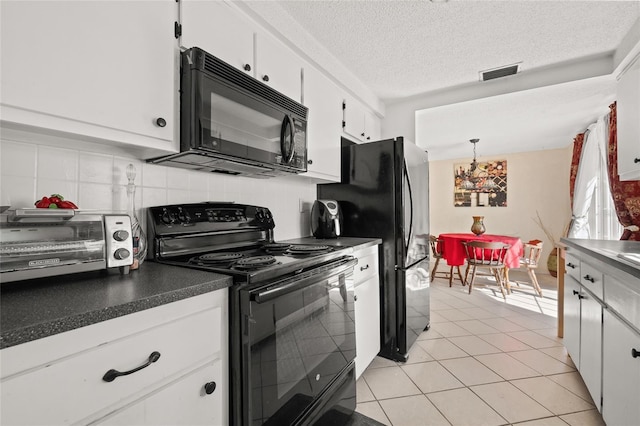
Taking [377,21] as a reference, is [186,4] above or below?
below

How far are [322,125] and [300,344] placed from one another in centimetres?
151

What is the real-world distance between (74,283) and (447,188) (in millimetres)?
6462

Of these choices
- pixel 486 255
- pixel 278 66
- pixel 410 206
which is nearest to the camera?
pixel 278 66

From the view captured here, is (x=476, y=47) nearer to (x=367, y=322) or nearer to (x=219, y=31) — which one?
(x=219, y=31)

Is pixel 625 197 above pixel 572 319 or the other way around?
above

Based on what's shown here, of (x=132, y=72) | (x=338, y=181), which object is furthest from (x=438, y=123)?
(x=132, y=72)

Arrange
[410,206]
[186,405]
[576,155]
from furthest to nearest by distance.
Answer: [576,155]
[410,206]
[186,405]

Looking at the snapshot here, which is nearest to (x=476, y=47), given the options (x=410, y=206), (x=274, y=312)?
(x=410, y=206)

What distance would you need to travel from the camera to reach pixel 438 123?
3.86m

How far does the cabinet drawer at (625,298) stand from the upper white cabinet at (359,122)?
75.3 inches

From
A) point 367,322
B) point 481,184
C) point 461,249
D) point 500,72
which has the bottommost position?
point 367,322

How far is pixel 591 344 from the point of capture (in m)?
1.63

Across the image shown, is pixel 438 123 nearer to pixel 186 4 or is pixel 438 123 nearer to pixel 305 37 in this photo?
pixel 305 37

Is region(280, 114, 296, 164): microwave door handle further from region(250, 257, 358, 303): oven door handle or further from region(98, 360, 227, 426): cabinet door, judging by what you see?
region(98, 360, 227, 426): cabinet door
